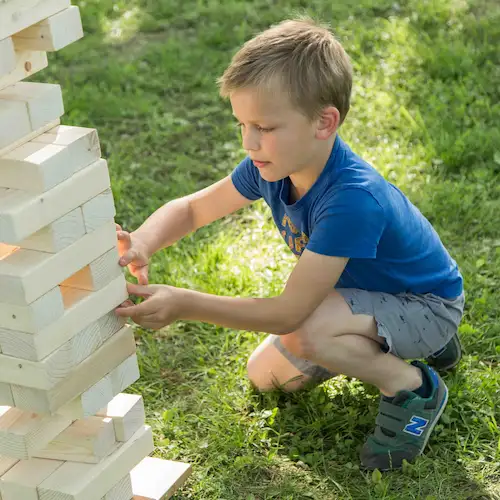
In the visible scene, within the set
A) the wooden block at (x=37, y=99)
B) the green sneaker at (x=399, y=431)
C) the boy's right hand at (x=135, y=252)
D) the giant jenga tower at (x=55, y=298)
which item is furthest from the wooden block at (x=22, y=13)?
the green sneaker at (x=399, y=431)

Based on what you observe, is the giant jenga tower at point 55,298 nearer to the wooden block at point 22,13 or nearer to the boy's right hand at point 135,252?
the wooden block at point 22,13

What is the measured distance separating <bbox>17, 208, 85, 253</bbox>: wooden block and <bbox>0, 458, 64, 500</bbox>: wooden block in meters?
0.56

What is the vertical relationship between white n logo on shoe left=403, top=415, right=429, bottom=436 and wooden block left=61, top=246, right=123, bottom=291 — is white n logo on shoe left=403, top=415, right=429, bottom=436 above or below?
below

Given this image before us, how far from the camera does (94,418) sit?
2225mm

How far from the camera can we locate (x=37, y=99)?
1871 millimetres

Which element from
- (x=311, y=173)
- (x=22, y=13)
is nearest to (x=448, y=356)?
(x=311, y=173)

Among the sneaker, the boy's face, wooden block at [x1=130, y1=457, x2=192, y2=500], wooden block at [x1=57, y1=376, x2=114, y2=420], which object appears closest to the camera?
wooden block at [x1=57, y1=376, x2=114, y2=420]

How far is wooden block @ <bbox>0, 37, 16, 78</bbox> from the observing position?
1785 mm

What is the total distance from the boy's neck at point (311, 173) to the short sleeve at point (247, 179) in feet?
0.56

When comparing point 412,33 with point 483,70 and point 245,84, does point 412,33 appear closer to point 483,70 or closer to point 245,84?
point 483,70

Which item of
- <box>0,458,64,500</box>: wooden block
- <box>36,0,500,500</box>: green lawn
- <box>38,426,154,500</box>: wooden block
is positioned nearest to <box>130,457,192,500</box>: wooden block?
<box>36,0,500,500</box>: green lawn

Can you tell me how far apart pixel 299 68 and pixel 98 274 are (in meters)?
0.74

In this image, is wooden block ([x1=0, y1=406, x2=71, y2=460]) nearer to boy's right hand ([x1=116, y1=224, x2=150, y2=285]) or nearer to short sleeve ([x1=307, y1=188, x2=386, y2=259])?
boy's right hand ([x1=116, y1=224, x2=150, y2=285])

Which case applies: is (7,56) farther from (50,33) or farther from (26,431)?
(26,431)
